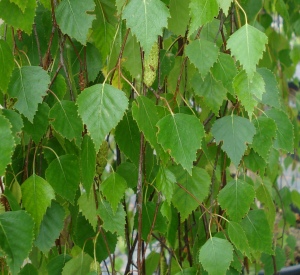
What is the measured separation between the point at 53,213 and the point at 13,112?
0.16 metres

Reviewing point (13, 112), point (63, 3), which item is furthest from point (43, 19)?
point (13, 112)

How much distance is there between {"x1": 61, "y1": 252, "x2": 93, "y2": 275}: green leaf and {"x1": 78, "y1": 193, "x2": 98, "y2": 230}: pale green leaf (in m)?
0.05

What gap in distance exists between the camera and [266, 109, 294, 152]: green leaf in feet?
3.11

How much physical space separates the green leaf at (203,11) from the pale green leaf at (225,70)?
0.12 metres

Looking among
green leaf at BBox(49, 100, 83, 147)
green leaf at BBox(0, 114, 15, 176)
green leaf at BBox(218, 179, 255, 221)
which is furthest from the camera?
green leaf at BBox(218, 179, 255, 221)

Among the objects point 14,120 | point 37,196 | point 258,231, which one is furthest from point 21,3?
point 258,231

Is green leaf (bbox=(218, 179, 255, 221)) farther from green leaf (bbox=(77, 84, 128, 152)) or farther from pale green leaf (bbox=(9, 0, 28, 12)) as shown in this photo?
pale green leaf (bbox=(9, 0, 28, 12))

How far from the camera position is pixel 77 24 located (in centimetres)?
81

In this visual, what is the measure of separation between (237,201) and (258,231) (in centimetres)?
10

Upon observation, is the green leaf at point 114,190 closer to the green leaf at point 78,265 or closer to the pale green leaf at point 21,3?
the green leaf at point 78,265

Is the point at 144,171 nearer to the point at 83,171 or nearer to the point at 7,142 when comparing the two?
the point at 83,171

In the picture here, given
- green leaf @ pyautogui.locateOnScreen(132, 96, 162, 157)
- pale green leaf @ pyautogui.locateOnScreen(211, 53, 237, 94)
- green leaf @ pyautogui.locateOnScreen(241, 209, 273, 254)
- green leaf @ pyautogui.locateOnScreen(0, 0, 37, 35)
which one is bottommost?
green leaf @ pyautogui.locateOnScreen(241, 209, 273, 254)

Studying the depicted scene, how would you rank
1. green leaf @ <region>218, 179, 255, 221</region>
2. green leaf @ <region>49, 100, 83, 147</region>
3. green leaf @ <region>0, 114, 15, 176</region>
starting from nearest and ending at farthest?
green leaf @ <region>0, 114, 15, 176</region> → green leaf @ <region>49, 100, 83, 147</region> → green leaf @ <region>218, 179, 255, 221</region>

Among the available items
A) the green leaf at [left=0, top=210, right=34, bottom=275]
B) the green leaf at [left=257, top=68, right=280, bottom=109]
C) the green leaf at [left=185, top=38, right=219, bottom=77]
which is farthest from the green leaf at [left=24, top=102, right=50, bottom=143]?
the green leaf at [left=257, top=68, right=280, bottom=109]
